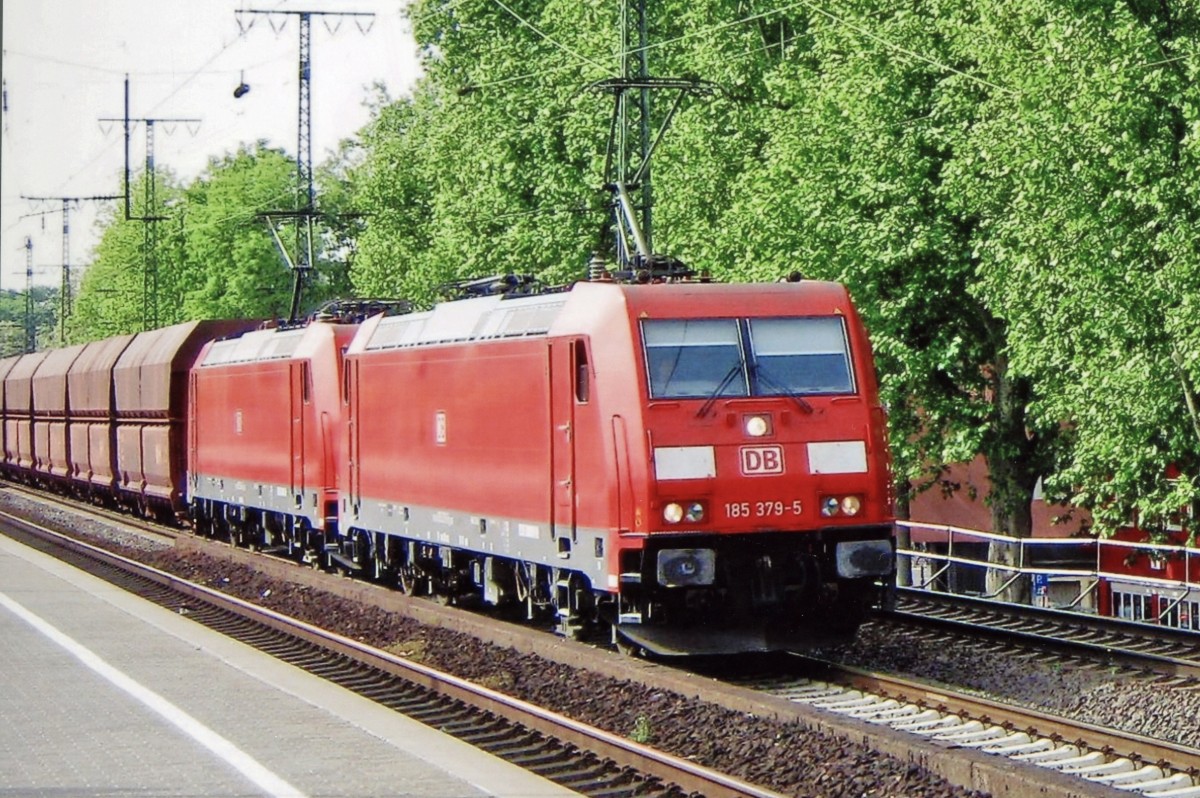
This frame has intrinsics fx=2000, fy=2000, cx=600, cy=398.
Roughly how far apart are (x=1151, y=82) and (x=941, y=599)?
6.35m

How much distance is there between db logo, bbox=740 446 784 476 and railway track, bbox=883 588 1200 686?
232 centimetres

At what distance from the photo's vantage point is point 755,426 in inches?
643

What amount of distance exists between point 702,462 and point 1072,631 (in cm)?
523

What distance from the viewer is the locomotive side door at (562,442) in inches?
670

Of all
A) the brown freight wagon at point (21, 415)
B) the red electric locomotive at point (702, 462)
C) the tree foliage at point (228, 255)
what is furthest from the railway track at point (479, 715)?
the tree foliage at point (228, 255)

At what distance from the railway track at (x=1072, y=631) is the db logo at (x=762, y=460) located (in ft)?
7.61

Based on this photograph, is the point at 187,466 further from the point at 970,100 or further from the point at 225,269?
the point at 225,269

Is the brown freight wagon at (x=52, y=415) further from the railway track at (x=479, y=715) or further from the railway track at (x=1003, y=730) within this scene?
the railway track at (x=1003, y=730)

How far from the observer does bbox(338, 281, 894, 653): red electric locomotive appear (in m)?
16.0

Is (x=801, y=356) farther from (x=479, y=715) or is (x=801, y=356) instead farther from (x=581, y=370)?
(x=479, y=715)

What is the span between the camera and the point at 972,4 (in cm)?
2916

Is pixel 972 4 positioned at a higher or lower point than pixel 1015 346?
higher

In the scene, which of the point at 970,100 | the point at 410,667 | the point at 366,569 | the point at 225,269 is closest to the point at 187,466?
the point at 366,569

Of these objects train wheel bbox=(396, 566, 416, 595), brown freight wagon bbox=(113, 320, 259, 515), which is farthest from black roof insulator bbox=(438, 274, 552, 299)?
brown freight wagon bbox=(113, 320, 259, 515)
